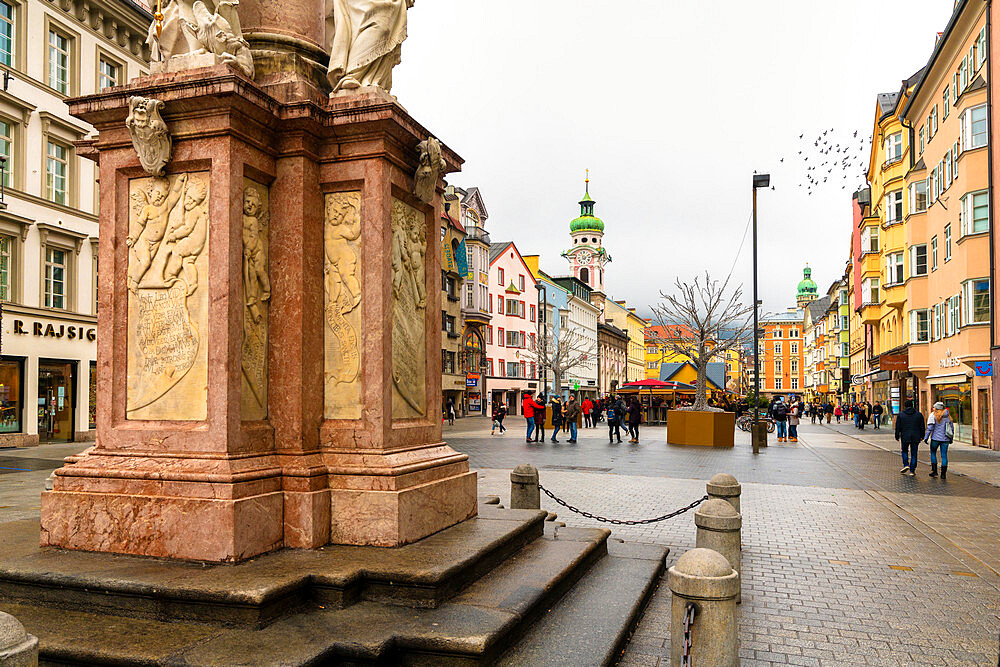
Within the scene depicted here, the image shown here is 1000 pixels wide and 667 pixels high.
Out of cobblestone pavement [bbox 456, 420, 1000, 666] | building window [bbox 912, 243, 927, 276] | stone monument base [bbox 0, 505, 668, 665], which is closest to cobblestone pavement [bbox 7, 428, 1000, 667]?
cobblestone pavement [bbox 456, 420, 1000, 666]

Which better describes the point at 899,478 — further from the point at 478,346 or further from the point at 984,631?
the point at 478,346

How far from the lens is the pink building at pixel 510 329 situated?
72812 mm

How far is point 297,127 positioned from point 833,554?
7.09m

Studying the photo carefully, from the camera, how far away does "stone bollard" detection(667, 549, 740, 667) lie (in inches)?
158

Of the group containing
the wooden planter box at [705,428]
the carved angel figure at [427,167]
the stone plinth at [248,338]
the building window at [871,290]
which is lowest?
the wooden planter box at [705,428]

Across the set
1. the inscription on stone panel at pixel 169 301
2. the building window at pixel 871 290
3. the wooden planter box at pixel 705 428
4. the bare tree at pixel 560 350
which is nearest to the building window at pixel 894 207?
the building window at pixel 871 290

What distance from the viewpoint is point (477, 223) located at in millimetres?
67562

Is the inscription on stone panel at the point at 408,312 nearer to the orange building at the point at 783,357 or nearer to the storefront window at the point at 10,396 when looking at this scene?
the storefront window at the point at 10,396

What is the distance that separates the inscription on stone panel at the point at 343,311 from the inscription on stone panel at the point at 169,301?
902mm

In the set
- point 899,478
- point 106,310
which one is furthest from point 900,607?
point 899,478

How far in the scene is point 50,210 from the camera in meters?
26.1

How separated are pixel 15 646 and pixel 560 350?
2859 inches

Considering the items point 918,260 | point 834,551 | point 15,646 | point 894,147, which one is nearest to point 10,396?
point 834,551

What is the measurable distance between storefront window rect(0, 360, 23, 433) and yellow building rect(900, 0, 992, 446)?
31.1m
